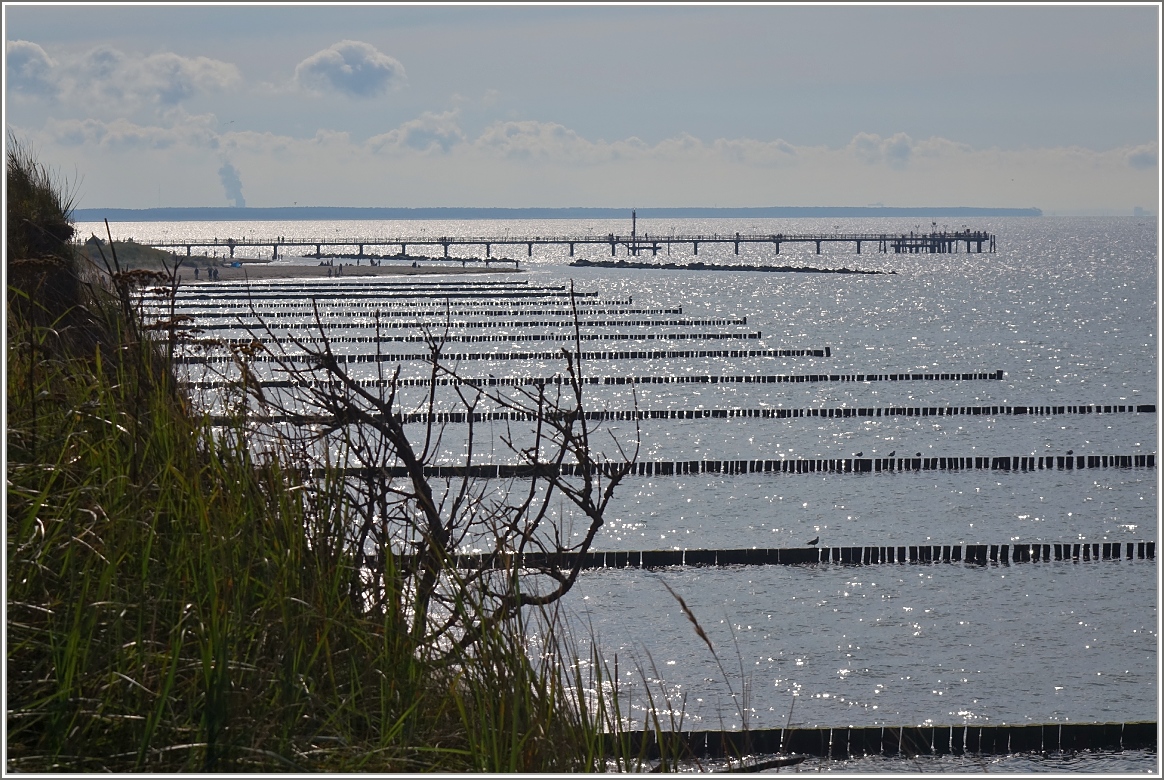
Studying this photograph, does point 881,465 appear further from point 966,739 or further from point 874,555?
point 966,739

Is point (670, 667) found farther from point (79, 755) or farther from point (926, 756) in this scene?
point (79, 755)

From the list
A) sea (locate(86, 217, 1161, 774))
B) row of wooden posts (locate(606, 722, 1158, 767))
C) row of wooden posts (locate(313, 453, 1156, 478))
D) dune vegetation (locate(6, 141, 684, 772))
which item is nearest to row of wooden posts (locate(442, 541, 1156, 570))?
sea (locate(86, 217, 1161, 774))

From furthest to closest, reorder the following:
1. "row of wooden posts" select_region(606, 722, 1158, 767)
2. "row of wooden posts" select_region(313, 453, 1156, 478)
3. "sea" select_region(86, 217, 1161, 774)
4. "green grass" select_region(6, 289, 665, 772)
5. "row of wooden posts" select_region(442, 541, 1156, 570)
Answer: "row of wooden posts" select_region(313, 453, 1156, 478) < "row of wooden posts" select_region(442, 541, 1156, 570) < "sea" select_region(86, 217, 1161, 774) < "row of wooden posts" select_region(606, 722, 1158, 767) < "green grass" select_region(6, 289, 665, 772)

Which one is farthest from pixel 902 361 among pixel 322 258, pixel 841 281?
pixel 322 258

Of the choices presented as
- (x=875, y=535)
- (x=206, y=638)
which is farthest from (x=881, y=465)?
(x=206, y=638)

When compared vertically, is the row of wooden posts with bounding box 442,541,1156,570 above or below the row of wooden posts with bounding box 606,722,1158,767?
above

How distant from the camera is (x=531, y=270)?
117 meters

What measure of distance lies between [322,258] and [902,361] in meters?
102

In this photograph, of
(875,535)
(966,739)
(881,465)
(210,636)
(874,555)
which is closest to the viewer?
(210,636)

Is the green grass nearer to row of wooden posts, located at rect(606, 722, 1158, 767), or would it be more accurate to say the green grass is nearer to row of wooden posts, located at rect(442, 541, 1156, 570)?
row of wooden posts, located at rect(606, 722, 1158, 767)

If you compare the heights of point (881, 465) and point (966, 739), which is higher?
point (881, 465)

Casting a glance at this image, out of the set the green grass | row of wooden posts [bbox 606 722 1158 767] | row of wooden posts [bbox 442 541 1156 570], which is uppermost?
the green grass

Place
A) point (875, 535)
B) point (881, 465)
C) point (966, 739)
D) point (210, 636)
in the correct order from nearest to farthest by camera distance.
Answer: point (210, 636)
point (966, 739)
point (875, 535)
point (881, 465)

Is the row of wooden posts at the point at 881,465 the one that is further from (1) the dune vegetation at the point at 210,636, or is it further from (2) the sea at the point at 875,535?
(1) the dune vegetation at the point at 210,636
